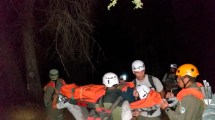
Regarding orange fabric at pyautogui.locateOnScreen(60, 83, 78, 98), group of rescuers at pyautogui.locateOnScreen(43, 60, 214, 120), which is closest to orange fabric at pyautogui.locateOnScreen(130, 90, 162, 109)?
group of rescuers at pyautogui.locateOnScreen(43, 60, 214, 120)

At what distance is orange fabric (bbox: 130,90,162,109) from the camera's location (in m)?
6.31

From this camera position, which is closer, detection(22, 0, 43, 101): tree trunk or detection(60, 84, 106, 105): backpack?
detection(60, 84, 106, 105): backpack

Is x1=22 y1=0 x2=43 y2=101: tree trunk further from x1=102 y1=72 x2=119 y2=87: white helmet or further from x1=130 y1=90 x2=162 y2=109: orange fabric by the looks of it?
x1=130 y1=90 x2=162 y2=109: orange fabric

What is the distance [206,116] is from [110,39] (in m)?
34.4

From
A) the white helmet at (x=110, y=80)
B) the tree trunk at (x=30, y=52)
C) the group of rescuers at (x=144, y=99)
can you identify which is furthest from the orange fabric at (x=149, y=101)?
the tree trunk at (x=30, y=52)

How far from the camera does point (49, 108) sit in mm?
8789

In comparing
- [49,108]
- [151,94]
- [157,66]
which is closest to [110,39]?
[157,66]

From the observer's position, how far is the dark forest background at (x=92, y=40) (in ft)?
41.6

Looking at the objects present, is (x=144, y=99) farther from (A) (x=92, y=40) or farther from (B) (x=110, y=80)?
(A) (x=92, y=40)

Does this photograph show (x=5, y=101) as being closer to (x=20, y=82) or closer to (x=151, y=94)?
(x=20, y=82)

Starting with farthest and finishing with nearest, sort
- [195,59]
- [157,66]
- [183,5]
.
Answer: [157,66] < [183,5] < [195,59]

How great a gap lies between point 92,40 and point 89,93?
68.8 feet

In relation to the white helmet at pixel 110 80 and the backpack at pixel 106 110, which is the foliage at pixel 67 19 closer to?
Answer: the white helmet at pixel 110 80

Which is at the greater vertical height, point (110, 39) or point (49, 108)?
point (110, 39)
